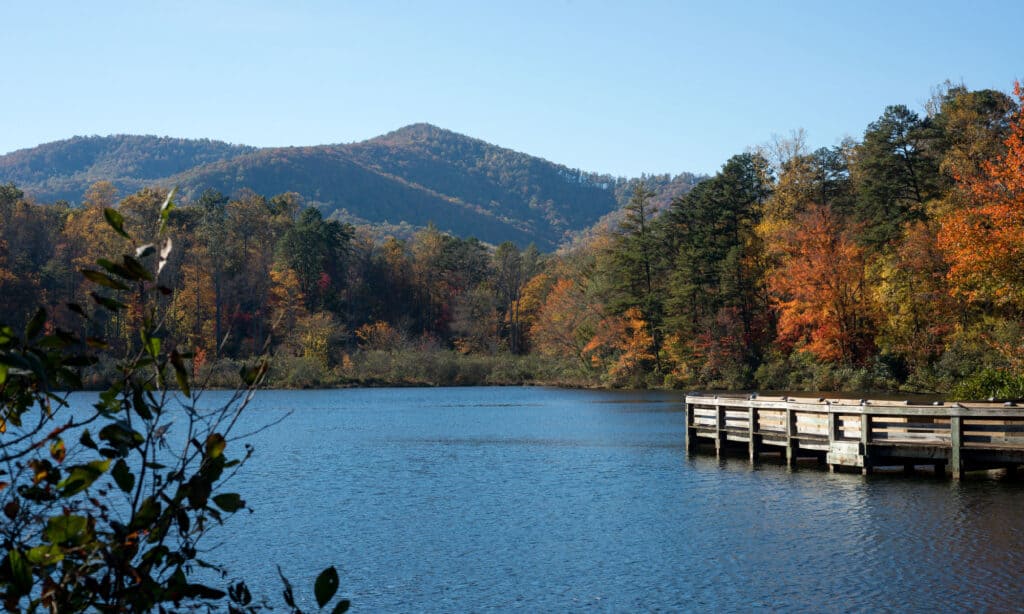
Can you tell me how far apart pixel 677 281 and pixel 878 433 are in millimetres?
48397

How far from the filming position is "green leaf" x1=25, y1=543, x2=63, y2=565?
13.3 ft

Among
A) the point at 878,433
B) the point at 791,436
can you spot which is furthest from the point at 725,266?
the point at 878,433

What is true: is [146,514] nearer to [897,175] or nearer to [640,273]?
[897,175]

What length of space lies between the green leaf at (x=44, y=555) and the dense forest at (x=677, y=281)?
28589mm

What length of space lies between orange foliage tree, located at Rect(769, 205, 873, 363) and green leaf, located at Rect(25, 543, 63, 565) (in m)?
56.5

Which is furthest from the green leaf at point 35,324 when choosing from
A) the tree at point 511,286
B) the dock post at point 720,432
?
the tree at point 511,286

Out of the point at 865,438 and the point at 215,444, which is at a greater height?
the point at 215,444

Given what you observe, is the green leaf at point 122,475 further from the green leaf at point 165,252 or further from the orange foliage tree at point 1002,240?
the orange foliage tree at point 1002,240

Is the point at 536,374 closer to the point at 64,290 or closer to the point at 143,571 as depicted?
the point at 64,290

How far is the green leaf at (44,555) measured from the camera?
4066 millimetres

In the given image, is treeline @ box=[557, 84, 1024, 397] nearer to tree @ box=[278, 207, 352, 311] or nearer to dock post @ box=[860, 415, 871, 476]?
dock post @ box=[860, 415, 871, 476]

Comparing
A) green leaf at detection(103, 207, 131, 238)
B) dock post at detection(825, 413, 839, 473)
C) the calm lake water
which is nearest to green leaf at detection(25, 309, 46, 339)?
green leaf at detection(103, 207, 131, 238)

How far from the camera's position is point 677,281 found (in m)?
71.8

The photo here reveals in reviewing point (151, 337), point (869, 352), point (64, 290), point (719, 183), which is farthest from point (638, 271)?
point (151, 337)
